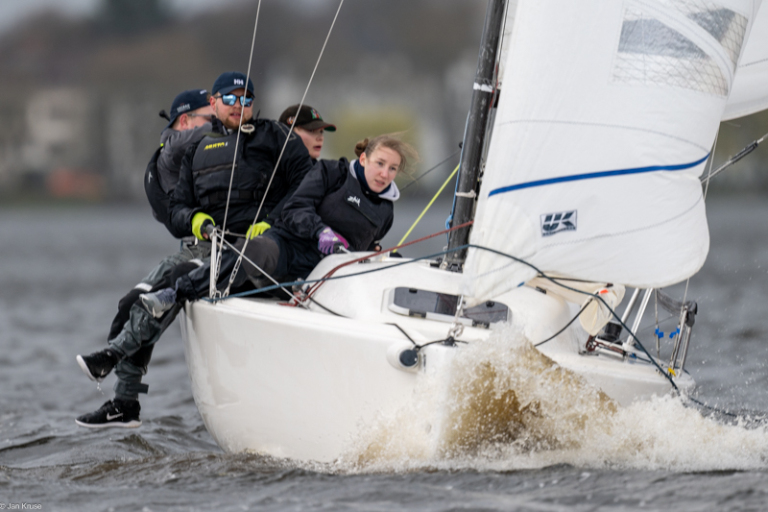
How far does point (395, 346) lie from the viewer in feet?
10.7

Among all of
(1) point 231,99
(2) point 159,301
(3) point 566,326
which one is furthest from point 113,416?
(3) point 566,326

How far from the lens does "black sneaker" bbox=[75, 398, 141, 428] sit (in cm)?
434

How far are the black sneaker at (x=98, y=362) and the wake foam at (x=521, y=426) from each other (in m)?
1.33

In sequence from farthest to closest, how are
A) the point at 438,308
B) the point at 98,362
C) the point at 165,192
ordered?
the point at 165,192, the point at 98,362, the point at 438,308

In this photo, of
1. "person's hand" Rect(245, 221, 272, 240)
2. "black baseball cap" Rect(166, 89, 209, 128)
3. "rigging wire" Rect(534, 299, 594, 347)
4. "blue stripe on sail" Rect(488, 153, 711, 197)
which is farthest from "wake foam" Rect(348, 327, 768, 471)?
"black baseball cap" Rect(166, 89, 209, 128)

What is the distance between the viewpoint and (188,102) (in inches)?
207

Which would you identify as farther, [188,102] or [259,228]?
[188,102]

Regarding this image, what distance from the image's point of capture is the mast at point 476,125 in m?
3.98

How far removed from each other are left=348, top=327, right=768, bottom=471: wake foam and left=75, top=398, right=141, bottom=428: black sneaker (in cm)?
140

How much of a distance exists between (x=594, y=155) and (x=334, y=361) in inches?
45.8

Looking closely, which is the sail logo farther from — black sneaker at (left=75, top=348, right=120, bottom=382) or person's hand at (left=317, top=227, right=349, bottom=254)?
black sneaker at (left=75, top=348, right=120, bottom=382)

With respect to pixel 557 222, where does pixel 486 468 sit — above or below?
below

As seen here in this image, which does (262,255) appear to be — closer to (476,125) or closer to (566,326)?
(476,125)

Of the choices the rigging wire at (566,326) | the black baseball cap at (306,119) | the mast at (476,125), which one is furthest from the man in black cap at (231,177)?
the rigging wire at (566,326)
